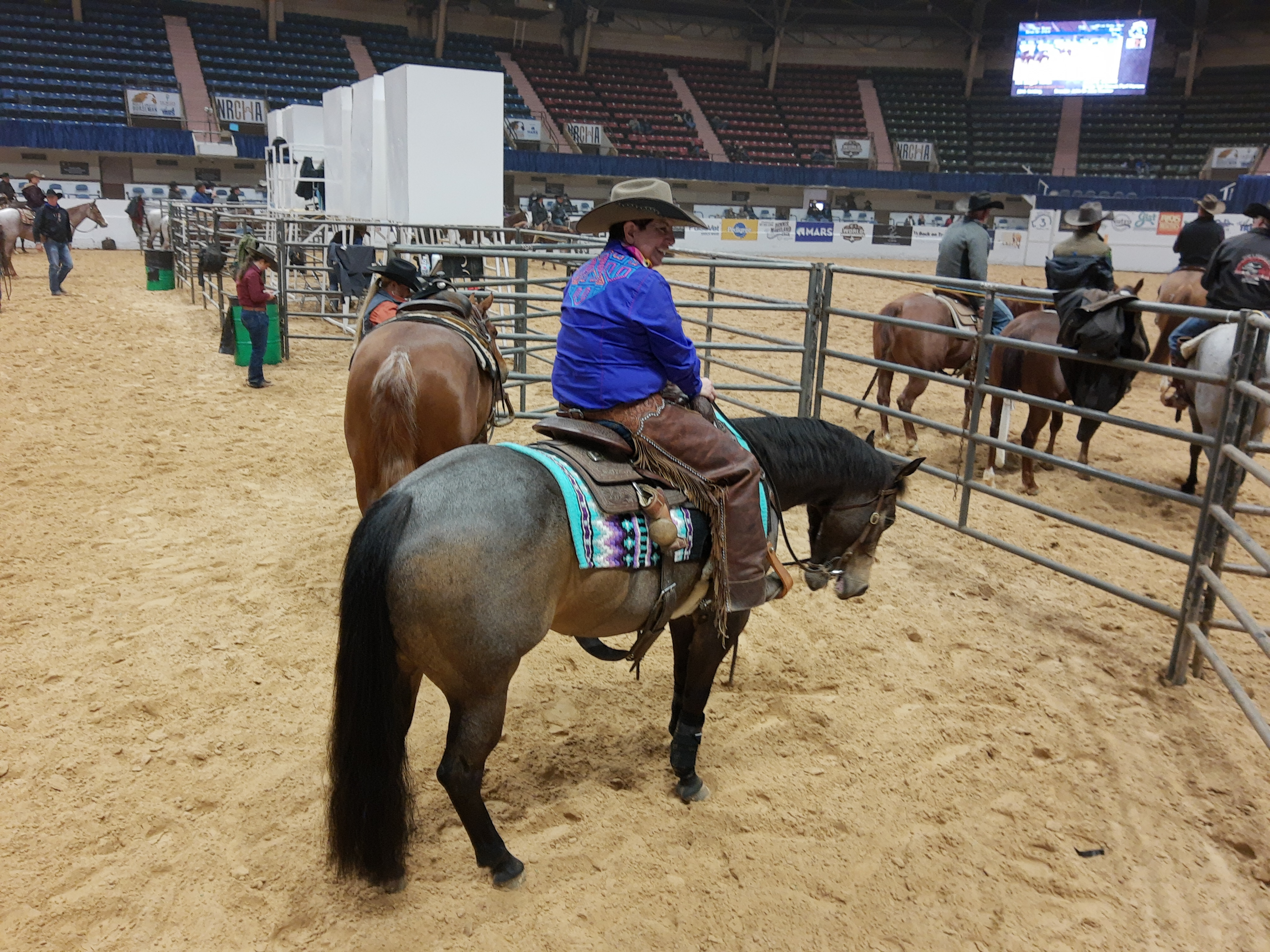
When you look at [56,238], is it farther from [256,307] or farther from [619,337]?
[619,337]

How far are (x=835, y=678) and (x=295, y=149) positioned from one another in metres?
16.3

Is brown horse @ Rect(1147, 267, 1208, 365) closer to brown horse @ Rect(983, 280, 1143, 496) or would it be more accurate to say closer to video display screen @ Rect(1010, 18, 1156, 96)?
brown horse @ Rect(983, 280, 1143, 496)

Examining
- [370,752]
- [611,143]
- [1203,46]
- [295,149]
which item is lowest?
[370,752]

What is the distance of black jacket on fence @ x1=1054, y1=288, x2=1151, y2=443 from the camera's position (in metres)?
4.45

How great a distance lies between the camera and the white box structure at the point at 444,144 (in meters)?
11.9

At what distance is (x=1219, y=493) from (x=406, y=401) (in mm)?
3704

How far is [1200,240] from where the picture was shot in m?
9.66

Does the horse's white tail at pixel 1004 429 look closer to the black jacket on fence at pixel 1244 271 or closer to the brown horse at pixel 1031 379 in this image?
the brown horse at pixel 1031 379

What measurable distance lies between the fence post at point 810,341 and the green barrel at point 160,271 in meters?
13.9

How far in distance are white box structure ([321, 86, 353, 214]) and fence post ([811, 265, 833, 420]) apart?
10949 mm

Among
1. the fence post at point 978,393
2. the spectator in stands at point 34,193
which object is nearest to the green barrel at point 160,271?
the spectator in stands at point 34,193

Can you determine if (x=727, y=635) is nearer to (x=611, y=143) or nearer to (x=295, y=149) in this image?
(x=295, y=149)

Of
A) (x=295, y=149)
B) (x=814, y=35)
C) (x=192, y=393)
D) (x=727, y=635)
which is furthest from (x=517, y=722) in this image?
(x=814, y=35)

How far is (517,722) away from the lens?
3.69m
